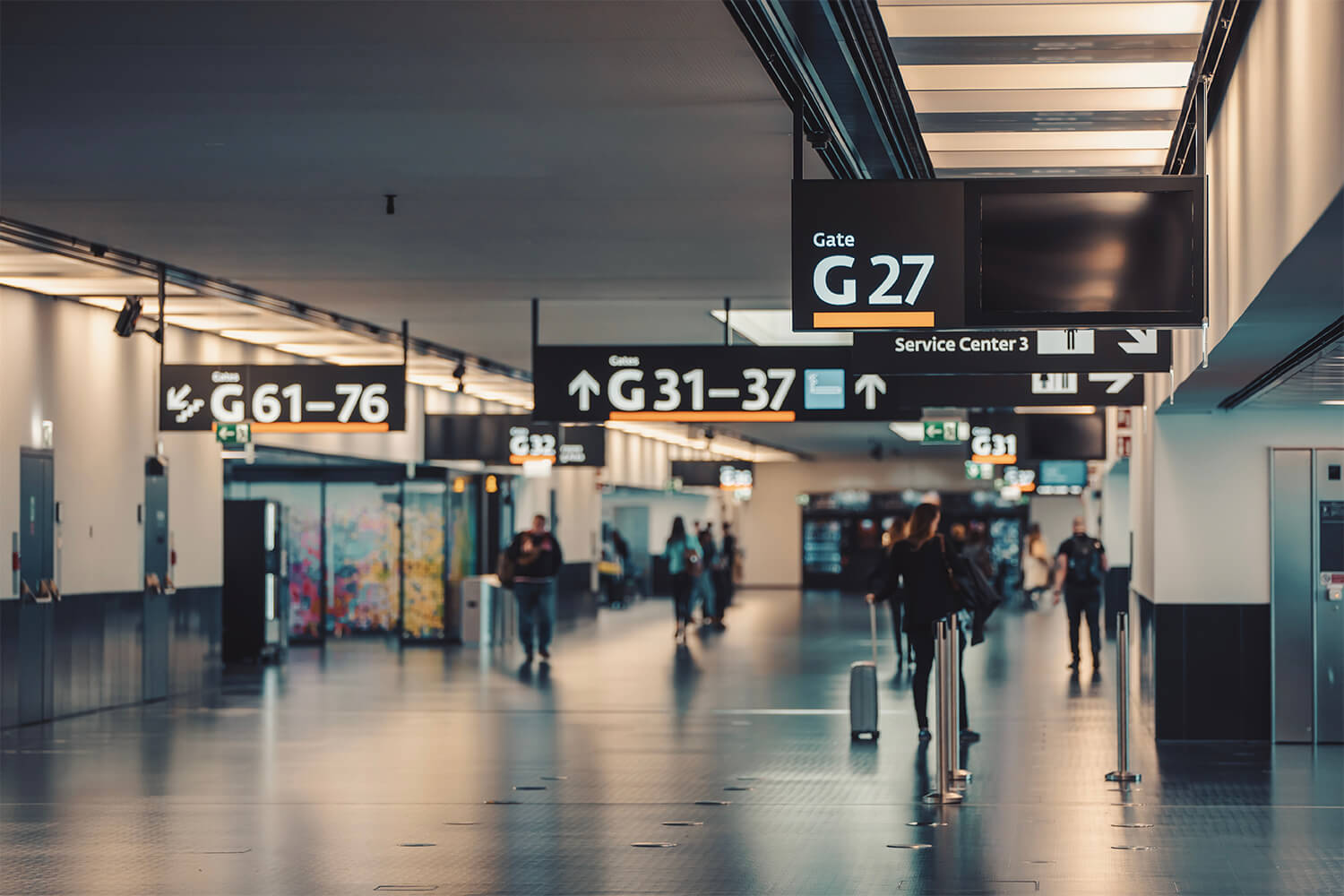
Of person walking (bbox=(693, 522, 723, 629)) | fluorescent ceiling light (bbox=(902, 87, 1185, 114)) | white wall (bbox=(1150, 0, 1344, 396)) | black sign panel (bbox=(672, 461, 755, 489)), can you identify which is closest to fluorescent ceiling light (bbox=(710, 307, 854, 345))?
person walking (bbox=(693, 522, 723, 629))

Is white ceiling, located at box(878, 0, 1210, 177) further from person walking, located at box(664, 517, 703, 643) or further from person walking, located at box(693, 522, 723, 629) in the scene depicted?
person walking, located at box(693, 522, 723, 629)

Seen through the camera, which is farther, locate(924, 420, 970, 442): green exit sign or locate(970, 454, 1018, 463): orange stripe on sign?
locate(924, 420, 970, 442): green exit sign

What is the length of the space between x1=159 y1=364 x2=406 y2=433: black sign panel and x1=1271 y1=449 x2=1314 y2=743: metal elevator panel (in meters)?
6.93

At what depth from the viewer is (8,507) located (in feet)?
40.8

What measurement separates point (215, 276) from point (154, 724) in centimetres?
354

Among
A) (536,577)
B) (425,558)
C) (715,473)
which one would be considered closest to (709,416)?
(536,577)

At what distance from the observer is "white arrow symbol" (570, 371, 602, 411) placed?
12.2 m

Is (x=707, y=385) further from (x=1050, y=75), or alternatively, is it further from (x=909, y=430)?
(x=909, y=430)

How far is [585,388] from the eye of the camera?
12250 mm

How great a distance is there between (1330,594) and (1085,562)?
487 cm

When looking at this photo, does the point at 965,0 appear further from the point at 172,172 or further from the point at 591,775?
the point at 591,775

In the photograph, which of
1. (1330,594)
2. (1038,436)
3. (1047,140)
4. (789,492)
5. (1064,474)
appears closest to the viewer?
(1047,140)

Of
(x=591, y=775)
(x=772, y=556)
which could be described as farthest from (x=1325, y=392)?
(x=772, y=556)

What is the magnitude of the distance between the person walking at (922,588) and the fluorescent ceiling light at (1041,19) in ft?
17.6
